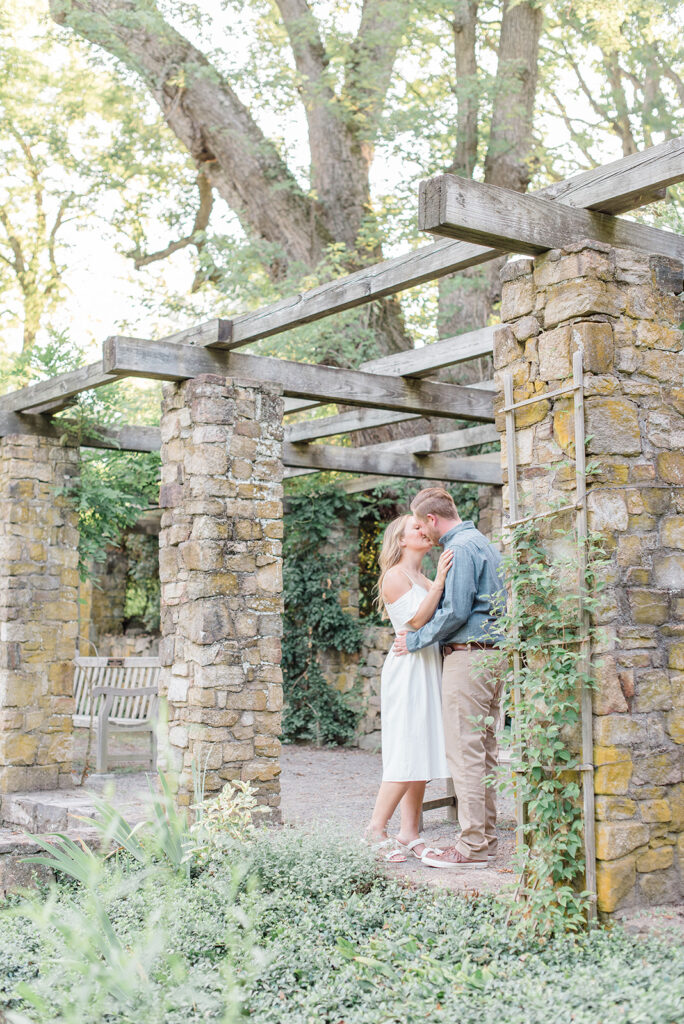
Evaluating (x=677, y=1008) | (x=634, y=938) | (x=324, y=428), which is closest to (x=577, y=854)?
(x=634, y=938)

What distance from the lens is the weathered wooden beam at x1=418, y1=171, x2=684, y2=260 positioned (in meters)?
3.92

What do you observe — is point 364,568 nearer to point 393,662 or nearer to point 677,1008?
point 393,662

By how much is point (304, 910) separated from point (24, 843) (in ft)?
8.69

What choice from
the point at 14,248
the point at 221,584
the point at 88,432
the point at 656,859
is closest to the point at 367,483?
the point at 88,432

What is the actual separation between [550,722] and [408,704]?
1.13m

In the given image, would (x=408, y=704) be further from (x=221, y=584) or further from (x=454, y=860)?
(x=221, y=584)

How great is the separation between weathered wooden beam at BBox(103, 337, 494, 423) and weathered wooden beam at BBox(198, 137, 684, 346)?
0.27m

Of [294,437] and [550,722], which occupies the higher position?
[294,437]

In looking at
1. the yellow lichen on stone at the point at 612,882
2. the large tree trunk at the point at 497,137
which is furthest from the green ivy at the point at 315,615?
the yellow lichen on stone at the point at 612,882

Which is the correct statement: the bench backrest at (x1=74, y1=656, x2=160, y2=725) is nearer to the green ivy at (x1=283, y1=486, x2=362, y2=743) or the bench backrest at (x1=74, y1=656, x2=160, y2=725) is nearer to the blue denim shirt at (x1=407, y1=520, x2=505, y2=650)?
the green ivy at (x1=283, y1=486, x2=362, y2=743)

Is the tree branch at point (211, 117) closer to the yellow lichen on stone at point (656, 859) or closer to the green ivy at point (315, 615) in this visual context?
the green ivy at point (315, 615)

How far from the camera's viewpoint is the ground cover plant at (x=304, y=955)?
10.7 ft

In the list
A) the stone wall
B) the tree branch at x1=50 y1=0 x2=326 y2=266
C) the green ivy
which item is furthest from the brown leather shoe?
the tree branch at x1=50 y1=0 x2=326 y2=266

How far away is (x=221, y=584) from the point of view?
19.9 ft
